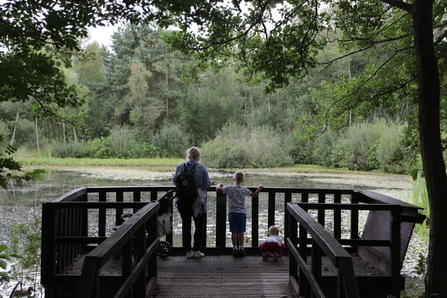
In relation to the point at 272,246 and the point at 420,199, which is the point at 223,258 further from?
the point at 420,199

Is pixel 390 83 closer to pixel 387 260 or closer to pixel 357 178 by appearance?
pixel 387 260

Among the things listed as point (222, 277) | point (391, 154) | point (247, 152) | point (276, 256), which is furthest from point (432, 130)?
point (247, 152)

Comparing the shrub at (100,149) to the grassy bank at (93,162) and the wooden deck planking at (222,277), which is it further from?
the wooden deck planking at (222,277)

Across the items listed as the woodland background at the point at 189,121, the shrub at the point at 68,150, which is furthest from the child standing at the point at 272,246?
the shrub at the point at 68,150

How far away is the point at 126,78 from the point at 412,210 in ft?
115

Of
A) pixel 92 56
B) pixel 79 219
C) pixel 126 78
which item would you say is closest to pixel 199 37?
pixel 92 56

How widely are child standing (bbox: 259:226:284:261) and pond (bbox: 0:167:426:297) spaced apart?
5.40 metres

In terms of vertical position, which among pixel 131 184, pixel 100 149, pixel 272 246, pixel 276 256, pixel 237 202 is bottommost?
pixel 131 184

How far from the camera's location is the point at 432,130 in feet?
12.7

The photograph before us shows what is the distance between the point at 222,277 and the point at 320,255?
73.0 inches

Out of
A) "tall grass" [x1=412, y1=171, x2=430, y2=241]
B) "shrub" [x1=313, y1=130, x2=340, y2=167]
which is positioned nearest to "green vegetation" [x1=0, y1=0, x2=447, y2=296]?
"tall grass" [x1=412, y1=171, x2=430, y2=241]

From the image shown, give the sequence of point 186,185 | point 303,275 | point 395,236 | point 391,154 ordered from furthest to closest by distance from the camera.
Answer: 1. point 391,154
2. point 186,185
3. point 395,236
4. point 303,275

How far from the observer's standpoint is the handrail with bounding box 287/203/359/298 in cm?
220

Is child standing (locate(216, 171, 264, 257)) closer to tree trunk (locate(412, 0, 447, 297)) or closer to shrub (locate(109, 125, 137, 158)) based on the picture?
tree trunk (locate(412, 0, 447, 297))
